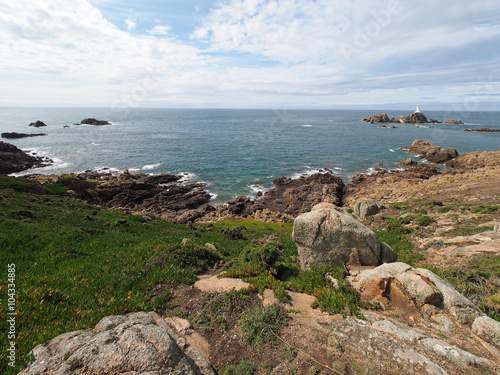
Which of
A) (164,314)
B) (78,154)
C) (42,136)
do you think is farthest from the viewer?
(42,136)

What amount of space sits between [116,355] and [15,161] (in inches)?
3610

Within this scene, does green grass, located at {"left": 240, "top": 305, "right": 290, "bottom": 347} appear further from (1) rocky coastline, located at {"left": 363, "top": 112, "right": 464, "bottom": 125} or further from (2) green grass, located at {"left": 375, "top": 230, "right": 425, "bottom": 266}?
(1) rocky coastline, located at {"left": 363, "top": 112, "right": 464, "bottom": 125}

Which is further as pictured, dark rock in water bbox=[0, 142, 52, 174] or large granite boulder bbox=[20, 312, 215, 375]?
dark rock in water bbox=[0, 142, 52, 174]

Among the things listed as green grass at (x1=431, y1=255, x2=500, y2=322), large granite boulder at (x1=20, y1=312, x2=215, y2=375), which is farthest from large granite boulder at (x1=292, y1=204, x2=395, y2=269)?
large granite boulder at (x1=20, y1=312, x2=215, y2=375)

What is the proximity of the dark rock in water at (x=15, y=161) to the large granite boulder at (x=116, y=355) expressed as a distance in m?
82.2

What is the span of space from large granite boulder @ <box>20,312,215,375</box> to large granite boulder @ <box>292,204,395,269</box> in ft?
30.9

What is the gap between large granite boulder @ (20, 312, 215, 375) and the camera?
5.04 m

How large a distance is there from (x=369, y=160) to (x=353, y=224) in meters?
71.1

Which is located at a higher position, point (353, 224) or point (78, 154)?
point (353, 224)

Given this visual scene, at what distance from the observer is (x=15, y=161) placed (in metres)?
69.1

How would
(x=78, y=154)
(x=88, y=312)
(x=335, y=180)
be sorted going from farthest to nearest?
(x=78, y=154), (x=335, y=180), (x=88, y=312)

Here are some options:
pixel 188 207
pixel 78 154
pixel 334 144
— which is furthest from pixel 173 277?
pixel 334 144

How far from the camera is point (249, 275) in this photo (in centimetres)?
1243

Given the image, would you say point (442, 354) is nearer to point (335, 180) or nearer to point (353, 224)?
point (353, 224)
